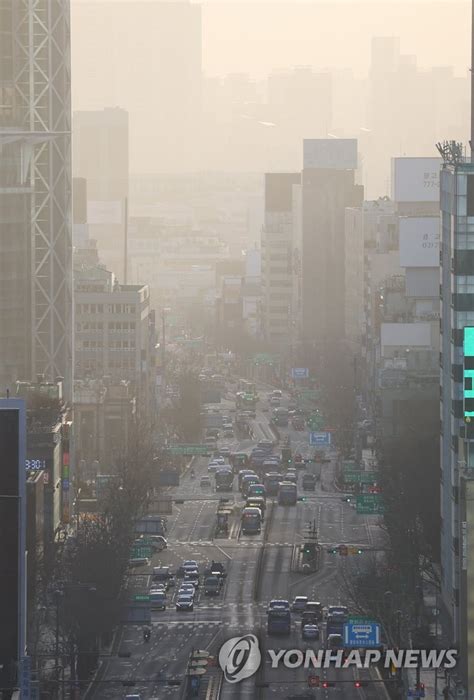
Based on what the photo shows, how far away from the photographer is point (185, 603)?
34344mm

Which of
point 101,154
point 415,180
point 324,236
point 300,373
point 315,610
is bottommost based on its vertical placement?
point 315,610

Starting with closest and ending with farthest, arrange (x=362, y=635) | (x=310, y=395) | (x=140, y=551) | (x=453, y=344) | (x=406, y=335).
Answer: (x=362, y=635) < (x=453, y=344) < (x=140, y=551) < (x=406, y=335) < (x=310, y=395)

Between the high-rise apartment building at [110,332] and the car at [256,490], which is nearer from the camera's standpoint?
→ the car at [256,490]

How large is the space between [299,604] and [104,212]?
10092 centimetres

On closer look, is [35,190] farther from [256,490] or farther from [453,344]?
[453,344]

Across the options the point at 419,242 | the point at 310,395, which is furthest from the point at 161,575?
the point at 310,395

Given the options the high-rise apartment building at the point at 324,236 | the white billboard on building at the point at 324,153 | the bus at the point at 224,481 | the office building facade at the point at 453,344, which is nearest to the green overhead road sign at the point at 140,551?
the office building facade at the point at 453,344

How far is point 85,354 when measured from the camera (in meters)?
63.3

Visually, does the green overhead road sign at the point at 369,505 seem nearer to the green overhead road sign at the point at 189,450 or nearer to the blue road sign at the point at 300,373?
the green overhead road sign at the point at 189,450

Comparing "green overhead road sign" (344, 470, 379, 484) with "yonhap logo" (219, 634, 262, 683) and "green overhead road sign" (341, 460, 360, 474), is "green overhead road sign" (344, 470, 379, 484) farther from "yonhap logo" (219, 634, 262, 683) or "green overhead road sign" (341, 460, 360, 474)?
"yonhap logo" (219, 634, 262, 683)

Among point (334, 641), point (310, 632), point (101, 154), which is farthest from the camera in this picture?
point (101, 154)

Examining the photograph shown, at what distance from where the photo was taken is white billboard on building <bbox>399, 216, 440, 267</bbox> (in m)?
62.3

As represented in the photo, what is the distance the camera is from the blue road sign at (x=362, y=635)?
27812 mm

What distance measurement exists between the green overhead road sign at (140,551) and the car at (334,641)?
231 inches
